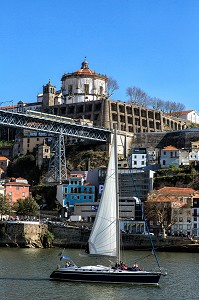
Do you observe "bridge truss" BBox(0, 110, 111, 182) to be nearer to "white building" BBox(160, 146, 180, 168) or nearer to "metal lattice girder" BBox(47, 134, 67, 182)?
"metal lattice girder" BBox(47, 134, 67, 182)

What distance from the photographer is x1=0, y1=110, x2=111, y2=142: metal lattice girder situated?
112938 mm

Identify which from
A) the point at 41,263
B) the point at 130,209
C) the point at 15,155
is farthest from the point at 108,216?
the point at 15,155

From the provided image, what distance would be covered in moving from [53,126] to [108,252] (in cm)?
7298

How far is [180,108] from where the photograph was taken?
17738cm

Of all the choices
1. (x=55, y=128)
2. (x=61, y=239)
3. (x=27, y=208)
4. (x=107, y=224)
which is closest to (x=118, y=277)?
(x=107, y=224)

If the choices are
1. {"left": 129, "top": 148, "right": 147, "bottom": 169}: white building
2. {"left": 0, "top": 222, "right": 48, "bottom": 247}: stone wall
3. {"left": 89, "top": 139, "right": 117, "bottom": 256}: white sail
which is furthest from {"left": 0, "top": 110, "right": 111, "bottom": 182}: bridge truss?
{"left": 89, "top": 139, "right": 117, "bottom": 256}: white sail

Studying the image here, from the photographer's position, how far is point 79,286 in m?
47.5

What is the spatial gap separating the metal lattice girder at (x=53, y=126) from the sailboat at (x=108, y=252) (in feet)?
207

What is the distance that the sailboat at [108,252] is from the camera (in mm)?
47562

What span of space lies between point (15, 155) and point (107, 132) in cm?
2219

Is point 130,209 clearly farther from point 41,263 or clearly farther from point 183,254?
point 41,263

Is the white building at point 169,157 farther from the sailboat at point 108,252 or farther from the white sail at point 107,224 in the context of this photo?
the sailboat at point 108,252

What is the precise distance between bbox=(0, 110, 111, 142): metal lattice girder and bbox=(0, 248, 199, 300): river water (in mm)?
50424

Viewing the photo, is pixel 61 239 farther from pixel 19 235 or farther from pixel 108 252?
pixel 108 252
